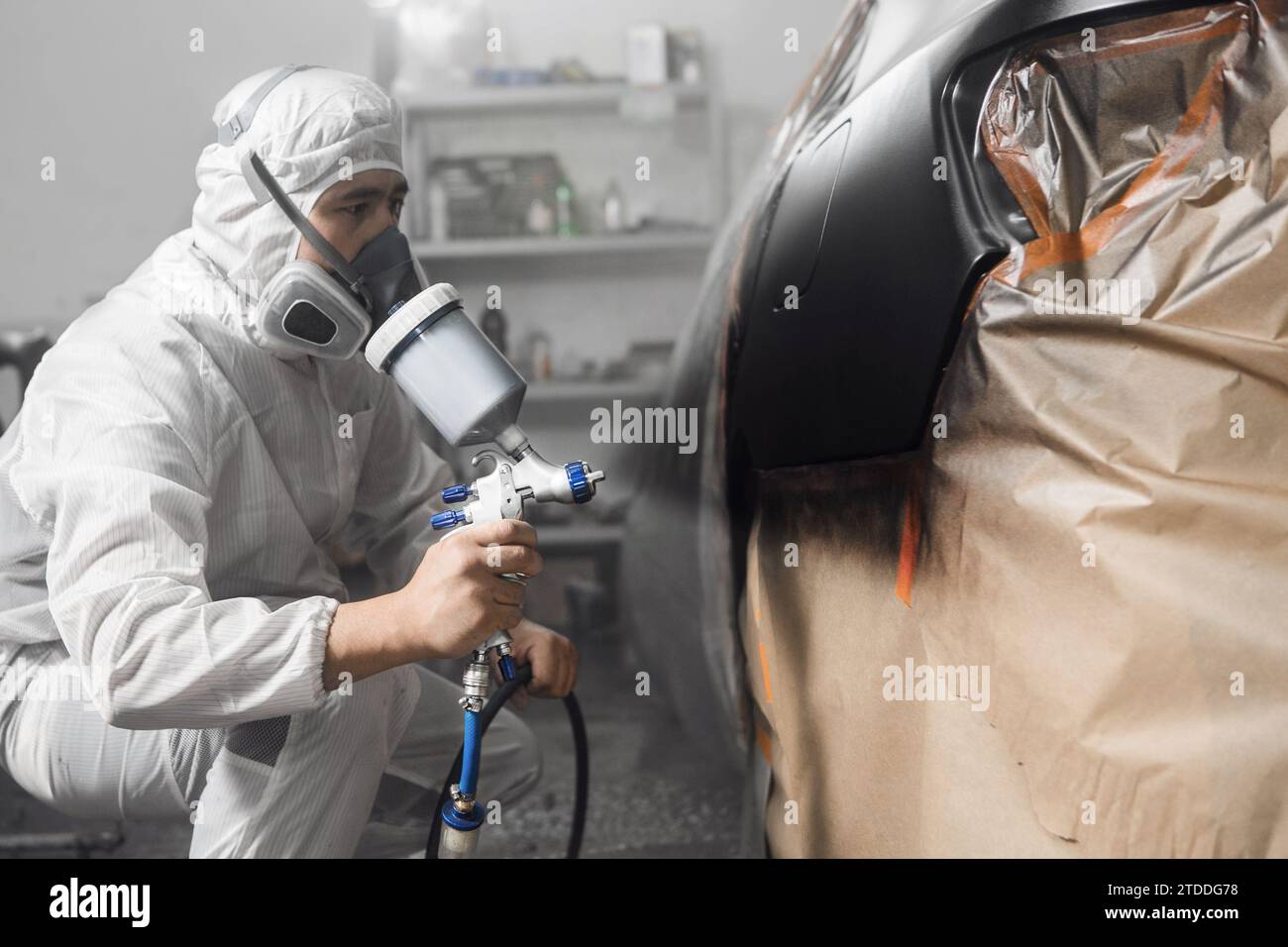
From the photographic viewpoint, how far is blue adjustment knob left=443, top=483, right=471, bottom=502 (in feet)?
2.71

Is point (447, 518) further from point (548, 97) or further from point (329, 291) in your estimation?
point (548, 97)

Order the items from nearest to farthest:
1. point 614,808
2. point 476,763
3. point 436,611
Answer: point 436,611 < point 476,763 < point 614,808

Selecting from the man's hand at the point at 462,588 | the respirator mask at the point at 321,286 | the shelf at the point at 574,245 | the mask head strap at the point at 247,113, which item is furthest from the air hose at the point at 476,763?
the shelf at the point at 574,245

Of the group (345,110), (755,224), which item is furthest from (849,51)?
(345,110)

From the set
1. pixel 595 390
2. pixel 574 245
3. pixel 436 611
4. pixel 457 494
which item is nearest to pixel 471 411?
pixel 457 494

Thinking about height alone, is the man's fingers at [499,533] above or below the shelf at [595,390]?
above

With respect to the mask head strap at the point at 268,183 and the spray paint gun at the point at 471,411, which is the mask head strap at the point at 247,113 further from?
the spray paint gun at the point at 471,411

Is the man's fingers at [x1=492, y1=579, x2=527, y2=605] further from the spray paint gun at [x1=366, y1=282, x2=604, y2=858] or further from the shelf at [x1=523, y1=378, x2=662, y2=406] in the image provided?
the shelf at [x1=523, y1=378, x2=662, y2=406]

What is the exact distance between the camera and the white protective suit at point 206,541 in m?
0.75

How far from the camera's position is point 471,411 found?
2.75ft

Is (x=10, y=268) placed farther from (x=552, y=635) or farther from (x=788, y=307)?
(x=788, y=307)

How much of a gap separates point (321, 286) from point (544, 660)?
0.42m

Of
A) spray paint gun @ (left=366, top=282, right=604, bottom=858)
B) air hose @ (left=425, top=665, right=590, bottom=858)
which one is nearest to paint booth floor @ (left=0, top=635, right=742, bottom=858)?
air hose @ (left=425, top=665, right=590, bottom=858)

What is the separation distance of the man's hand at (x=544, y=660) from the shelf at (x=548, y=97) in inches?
64.9
